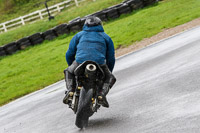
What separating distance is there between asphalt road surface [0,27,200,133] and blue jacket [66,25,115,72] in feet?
3.42

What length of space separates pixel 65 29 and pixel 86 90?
19.6 metres

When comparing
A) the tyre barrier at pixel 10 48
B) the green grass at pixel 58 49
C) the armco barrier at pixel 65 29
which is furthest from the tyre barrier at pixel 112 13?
the tyre barrier at pixel 10 48

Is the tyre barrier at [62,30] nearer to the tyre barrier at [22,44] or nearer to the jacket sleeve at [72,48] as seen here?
the tyre barrier at [22,44]

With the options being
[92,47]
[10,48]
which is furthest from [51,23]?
[92,47]

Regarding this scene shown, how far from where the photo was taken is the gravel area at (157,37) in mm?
16219

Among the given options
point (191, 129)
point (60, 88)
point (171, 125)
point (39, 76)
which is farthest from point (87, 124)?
point (39, 76)

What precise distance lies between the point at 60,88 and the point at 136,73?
263cm

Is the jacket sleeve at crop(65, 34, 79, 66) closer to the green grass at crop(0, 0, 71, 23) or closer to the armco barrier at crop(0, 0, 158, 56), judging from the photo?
the armco barrier at crop(0, 0, 158, 56)

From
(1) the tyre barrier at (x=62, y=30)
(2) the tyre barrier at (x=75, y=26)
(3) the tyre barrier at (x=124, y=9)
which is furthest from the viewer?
(3) the tyre barrier at (x=124, y=9)

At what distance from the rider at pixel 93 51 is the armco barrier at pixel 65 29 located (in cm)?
1829

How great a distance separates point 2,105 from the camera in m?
13.0

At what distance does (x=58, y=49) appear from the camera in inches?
858

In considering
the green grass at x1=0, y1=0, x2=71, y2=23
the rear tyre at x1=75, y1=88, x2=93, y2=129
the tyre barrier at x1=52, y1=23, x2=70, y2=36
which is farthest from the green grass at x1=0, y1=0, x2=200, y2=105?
the green grass at x1=0, y1=0, x2=71, y2=23

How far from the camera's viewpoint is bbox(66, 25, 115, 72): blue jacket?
21.4 ft
